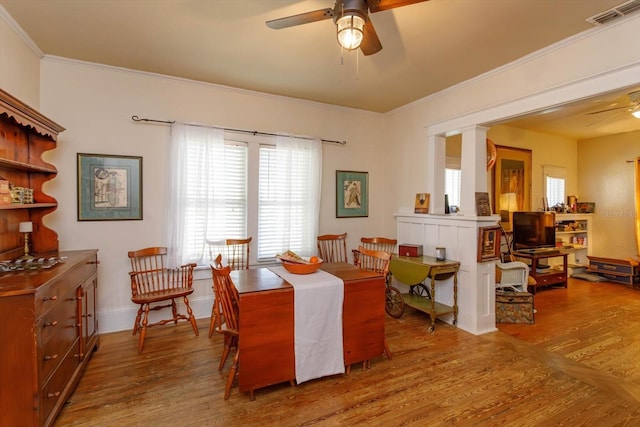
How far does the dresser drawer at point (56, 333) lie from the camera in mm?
1633

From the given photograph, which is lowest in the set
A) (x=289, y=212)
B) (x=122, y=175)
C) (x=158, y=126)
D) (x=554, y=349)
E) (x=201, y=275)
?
(x=554, y=349)

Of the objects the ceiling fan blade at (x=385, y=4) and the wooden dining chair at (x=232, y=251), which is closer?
the ceiling fan blade at (x=385, y=4)

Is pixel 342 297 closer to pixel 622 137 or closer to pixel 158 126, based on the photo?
Result: pixel 158 126

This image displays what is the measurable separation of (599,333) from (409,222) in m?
2.25

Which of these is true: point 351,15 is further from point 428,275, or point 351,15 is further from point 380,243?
point 380,243

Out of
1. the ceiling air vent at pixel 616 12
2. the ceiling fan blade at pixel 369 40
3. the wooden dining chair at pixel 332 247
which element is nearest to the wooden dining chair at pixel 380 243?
the wooden dining chair at pixel 332 247

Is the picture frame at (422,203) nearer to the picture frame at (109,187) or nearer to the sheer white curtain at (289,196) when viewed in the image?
the sheer white curtain at (289,196)

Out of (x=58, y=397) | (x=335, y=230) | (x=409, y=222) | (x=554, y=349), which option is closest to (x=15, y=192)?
(x=58, y=397)

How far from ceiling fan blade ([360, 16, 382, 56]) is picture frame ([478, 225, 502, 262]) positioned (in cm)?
216

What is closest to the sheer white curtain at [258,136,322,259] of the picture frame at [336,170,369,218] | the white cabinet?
the picture frame at [336,170,369,218]

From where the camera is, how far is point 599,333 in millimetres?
3234

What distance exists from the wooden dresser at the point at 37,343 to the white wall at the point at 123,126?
1.13 metres

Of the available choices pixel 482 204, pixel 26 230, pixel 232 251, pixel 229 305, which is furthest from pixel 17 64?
pixel 482 204

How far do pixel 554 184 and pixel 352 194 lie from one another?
14.0 ft
